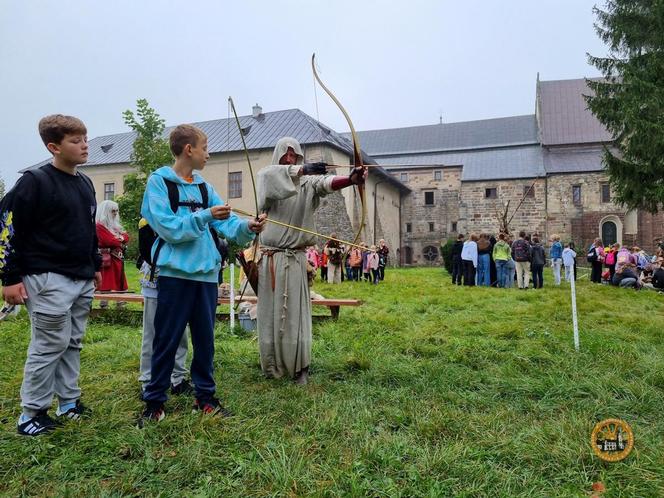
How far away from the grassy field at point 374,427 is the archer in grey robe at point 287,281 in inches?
8.5

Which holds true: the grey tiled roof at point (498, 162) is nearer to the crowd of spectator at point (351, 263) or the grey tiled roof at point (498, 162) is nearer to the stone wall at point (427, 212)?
the stone wall at point (427, 212)

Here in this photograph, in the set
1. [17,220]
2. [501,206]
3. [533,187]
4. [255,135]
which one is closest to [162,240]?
[17,220]

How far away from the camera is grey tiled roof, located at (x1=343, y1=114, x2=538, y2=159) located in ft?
159

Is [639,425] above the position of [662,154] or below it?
below

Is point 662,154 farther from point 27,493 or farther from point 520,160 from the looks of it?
point 520,160

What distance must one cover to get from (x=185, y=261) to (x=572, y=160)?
4127 centimetres

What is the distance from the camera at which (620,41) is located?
15.9 m

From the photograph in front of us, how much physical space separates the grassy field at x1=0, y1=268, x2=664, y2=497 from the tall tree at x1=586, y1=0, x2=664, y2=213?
10728 mm

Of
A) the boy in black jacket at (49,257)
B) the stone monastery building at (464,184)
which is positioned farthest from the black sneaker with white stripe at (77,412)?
the stone monastery building at (464,184)

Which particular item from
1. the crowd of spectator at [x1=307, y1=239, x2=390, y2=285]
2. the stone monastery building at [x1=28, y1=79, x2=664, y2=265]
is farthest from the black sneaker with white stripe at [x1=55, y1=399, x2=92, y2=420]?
the stone monastery building at [x1=28, y1=79, x2=664, y2=265]

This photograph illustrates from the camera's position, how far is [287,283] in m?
3.91

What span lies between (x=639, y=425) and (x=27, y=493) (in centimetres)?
319

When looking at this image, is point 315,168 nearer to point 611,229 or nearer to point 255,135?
point 255,135

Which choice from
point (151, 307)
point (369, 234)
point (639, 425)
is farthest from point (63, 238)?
point (369, 234)
